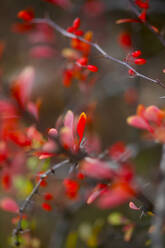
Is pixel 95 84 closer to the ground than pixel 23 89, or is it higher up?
closer to the ground

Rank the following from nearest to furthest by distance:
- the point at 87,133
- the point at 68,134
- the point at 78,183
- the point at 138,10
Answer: the point at 68,134
the point at 138,10
the point at 78,183
the point at 87,133

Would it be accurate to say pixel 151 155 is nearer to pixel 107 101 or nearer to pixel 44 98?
pixel 107 101

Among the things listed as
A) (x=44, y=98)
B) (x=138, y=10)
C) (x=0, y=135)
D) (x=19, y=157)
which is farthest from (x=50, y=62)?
(x=138, y=10)

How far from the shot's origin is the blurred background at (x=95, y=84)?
3.93 feet

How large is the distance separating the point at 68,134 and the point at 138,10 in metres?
0.39

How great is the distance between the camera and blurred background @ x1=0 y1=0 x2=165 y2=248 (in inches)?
47.1

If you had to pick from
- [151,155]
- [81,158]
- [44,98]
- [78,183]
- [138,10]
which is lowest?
[151,155]

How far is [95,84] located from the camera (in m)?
1.42

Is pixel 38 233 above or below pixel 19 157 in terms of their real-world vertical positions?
below

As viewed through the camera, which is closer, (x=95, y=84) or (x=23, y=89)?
(x=23, y=89)

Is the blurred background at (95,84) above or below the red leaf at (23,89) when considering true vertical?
below

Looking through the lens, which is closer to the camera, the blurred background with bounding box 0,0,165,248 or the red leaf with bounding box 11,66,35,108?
the red leaf with bounding box 11,66,35,108

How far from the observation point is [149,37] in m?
1.35

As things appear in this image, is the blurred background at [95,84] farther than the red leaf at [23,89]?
Yes
